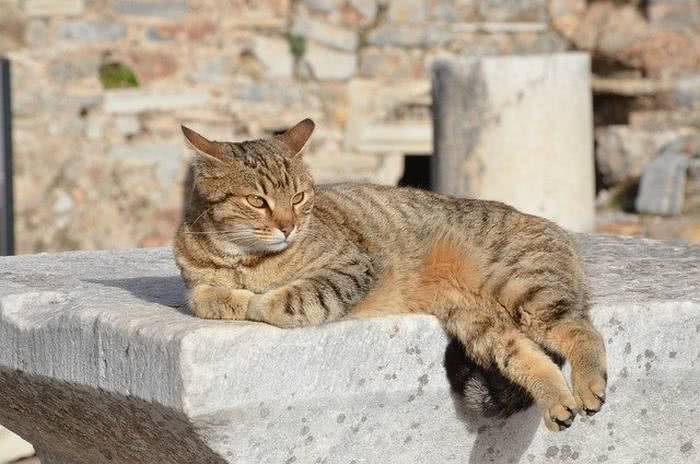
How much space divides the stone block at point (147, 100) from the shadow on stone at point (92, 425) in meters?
5.31

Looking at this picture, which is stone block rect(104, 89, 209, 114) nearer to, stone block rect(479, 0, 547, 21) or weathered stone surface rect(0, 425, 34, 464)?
stone block rect(479, 0, 547, 21)

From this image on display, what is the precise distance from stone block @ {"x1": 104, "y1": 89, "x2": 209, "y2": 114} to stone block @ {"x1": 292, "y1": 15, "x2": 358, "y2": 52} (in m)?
0.88

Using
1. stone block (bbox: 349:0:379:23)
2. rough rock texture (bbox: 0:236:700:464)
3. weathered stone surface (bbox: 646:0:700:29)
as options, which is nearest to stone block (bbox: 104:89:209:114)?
stone block (bbox: 349:0:379:23)

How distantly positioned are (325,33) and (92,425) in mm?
6440

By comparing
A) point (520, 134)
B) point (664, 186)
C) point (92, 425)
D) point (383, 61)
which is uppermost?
point (383, 61)

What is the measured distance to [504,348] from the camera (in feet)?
10.8

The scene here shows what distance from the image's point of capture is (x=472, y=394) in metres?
3.32

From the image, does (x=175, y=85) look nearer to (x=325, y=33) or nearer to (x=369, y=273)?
(x=325, y=33)

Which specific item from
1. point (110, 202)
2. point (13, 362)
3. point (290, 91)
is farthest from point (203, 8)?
point (13, 362)

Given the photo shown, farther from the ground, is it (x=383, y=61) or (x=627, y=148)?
(x=383, y=61)

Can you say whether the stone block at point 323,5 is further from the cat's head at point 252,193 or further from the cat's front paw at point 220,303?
the cat's front paw at point 220,303

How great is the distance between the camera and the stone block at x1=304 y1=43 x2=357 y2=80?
9.56 meters

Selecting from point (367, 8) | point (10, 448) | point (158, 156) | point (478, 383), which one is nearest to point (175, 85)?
point (158, 156)

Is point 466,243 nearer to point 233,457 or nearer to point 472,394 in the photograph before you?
point 472,394
